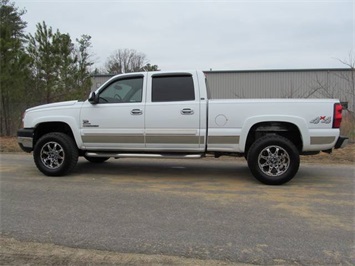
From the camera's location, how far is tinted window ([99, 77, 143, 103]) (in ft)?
23.3

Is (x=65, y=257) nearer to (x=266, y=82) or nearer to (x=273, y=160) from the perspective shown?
(x=273, y=160)

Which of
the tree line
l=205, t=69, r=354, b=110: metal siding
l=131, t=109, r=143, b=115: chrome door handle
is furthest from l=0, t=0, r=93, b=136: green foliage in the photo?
l=205, t=69, r=354, b=110: metal siding

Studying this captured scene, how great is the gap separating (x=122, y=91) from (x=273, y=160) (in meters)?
3.17

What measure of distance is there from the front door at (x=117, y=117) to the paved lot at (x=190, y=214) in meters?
0.73

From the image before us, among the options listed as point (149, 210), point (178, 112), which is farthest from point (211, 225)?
point (178, 112)

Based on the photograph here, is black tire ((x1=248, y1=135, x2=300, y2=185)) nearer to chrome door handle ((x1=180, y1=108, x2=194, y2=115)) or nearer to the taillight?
the taillight

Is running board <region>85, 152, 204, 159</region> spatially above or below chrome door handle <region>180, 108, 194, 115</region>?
below

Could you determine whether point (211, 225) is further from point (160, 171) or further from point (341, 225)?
point (160, 171)

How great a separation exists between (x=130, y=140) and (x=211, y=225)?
3.07 metres

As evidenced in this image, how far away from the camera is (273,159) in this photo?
6457 millimetres

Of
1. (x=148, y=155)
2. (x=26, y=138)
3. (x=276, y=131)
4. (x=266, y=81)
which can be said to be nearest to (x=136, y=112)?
(x=148, y=155)

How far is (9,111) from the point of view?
17188mm

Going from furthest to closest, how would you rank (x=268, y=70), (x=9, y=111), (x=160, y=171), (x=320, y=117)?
(x=268, y=70) → (x=9, y=111) → (x=160, y=171) → (x=320, y=117)

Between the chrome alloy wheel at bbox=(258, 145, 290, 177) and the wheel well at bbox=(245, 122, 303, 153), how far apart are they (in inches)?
15.0
